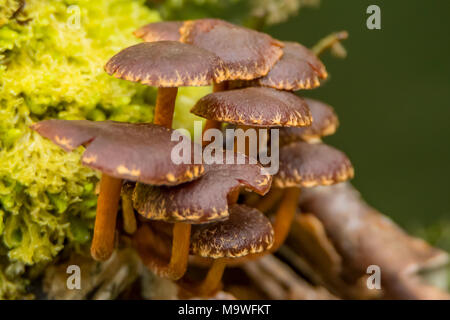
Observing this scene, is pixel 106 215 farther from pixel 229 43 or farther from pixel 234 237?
pixel 229 43

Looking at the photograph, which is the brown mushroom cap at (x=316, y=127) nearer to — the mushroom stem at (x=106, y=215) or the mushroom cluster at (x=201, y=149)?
the mushroom cluster at (x=201, y=149)

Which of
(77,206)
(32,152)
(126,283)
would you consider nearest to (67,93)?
(32,152)

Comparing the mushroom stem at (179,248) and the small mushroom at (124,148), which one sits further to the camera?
the mushroom stem at (179,248)

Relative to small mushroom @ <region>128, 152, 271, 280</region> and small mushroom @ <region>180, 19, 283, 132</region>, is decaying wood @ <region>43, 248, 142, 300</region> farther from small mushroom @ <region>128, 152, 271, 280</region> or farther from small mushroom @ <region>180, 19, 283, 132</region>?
small mushroom @ <region>180, 19, 283, 132</region>

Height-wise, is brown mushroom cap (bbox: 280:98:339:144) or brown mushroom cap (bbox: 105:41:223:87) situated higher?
brown mushroom cap (bbox: 105:41:223:87)

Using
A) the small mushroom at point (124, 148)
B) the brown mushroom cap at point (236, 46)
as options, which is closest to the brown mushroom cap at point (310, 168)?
the brown mushroom cap at point (236, 46)

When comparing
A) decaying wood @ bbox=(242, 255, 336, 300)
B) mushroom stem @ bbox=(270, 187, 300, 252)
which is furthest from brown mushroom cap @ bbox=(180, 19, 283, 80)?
decaying wood @ bbox=(242, 255, 336, 300)
